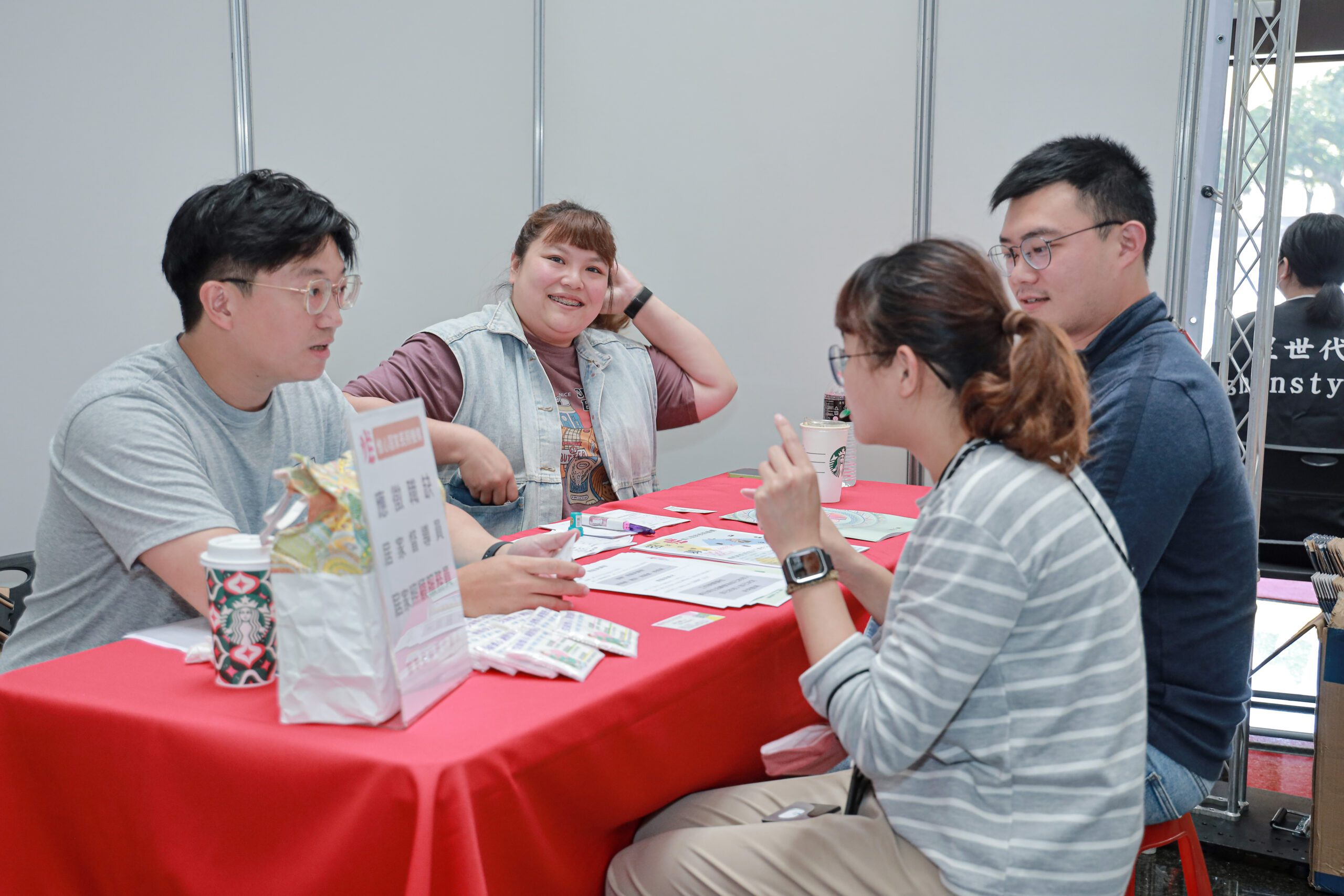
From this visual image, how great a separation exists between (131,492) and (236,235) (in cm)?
42

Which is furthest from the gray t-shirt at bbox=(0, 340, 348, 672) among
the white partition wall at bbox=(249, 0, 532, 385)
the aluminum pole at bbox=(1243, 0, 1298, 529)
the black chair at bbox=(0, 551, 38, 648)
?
the aluminum pole at bbox=(1243, 0, 1298, 529)

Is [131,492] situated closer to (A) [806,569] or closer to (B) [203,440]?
(B) [203,440]

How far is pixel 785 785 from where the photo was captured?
1.32 meters

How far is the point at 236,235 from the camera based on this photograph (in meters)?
1.48

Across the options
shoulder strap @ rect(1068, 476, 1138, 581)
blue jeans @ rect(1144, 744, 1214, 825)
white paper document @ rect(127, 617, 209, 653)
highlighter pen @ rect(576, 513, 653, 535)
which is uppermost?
shoulder strap @ rect(1068, 476, 1138, 581)

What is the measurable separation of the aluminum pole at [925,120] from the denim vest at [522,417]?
1.22 m

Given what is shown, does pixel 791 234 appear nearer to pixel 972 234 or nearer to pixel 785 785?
pixel 972 234

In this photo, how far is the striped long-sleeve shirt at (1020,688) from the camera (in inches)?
36.9

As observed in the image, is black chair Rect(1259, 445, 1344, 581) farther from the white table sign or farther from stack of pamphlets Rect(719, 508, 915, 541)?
the white table sign

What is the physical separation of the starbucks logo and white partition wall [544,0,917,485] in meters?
1.30

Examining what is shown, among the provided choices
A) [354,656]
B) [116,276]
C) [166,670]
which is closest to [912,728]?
[354,656]

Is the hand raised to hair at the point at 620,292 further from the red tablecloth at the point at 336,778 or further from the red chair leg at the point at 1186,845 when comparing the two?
the red chair leg at the point at 1186,845

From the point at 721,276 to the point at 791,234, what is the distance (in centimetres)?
30

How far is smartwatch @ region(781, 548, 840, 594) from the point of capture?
1.12 meters
